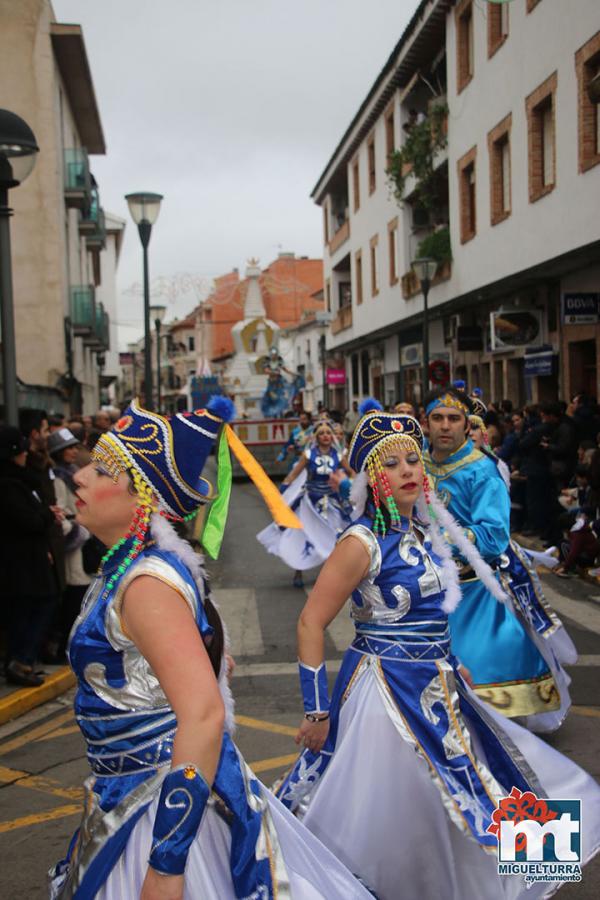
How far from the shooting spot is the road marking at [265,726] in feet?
20.0

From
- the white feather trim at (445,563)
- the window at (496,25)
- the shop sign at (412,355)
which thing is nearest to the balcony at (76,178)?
the shop sign at (412,355)

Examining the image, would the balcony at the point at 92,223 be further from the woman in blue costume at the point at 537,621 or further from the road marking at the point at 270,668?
the woman in blue costume at the point at 537,621

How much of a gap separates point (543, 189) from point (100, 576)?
15985mm

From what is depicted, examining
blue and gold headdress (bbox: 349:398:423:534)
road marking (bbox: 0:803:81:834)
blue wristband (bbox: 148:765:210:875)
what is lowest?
road marking (bbox: 0:803:81:834)

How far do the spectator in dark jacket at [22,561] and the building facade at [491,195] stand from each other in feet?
34.2

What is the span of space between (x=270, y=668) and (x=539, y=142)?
1306 cm

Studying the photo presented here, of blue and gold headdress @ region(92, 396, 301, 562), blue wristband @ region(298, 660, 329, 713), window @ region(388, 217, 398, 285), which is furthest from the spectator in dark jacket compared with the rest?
window @ region(388, 217, 398, 285)

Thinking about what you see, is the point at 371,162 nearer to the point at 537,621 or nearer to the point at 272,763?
the point at 537,621

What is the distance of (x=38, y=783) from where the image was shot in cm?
543

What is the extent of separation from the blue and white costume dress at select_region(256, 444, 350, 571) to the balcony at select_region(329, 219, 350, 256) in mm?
27527

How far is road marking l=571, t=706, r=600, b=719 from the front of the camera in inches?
246

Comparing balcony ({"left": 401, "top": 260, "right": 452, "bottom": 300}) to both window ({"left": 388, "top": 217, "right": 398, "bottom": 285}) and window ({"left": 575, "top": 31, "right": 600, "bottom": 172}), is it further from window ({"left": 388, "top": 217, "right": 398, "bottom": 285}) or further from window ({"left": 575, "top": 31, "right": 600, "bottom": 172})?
window ({"left": 575, "top": 31, "right": 600, "bottom": 172})

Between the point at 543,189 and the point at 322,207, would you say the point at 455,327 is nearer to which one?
the point at 543,189

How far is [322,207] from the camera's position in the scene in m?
45.6
